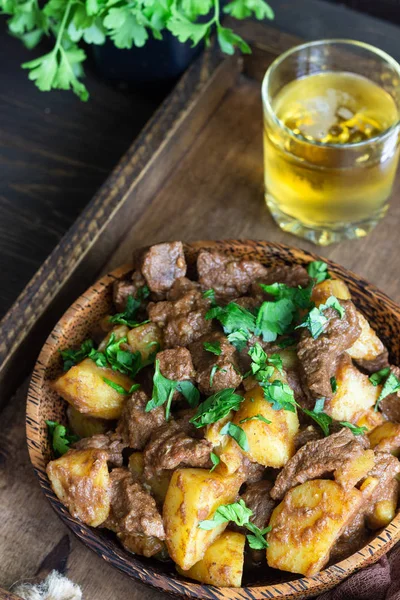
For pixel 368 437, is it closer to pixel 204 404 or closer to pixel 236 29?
pixel 204 404

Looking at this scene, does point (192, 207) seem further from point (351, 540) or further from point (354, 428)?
point (351, 540)

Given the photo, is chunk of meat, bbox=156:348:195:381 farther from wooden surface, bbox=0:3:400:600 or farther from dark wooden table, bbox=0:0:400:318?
dark wooden table, bbox=0:0:400:318

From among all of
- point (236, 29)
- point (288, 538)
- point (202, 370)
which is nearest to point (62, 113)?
point (236, 29)

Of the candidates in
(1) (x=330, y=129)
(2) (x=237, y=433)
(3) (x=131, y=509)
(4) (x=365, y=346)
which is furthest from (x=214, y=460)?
(1) (x=330, y=129)

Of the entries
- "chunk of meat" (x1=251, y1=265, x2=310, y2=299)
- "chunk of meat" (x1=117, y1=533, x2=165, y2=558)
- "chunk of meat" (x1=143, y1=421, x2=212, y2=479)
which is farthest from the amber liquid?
"chunk of meat" (x1=117, y1=533, x2=165, y2=558)

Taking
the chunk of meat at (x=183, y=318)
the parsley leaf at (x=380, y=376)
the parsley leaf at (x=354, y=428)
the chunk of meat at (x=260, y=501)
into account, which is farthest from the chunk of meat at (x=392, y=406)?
the chunk of meat at (x=183, y=318)

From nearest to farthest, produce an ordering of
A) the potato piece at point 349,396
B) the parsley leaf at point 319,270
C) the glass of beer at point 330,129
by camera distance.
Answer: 1. the potato piece at point 349,396
2. the parsley leaf at point 319,270
3. the glass of beer at point 330,129

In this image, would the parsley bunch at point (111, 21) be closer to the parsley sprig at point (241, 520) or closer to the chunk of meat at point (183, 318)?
the chunk of meat at point (183, 318)
